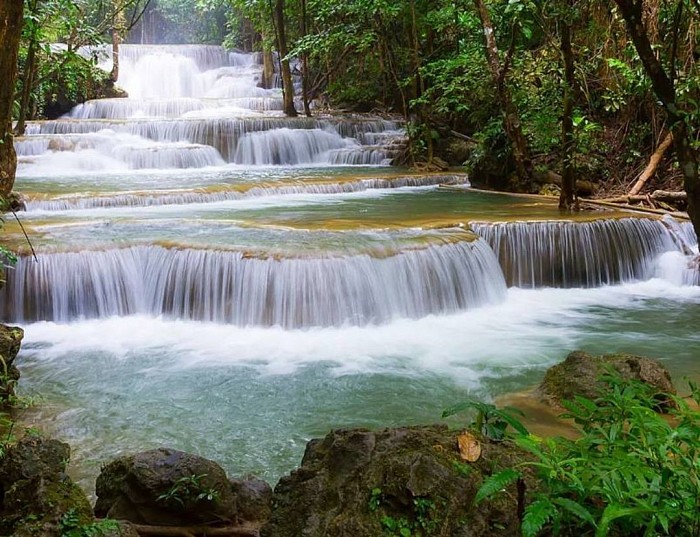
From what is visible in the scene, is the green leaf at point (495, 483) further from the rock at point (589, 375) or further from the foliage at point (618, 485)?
the rock at point (589, 375)

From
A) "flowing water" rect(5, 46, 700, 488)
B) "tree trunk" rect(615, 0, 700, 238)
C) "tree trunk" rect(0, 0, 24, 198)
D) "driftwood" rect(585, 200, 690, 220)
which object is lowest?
"flowing water" rect(5, 46, 700, 488)

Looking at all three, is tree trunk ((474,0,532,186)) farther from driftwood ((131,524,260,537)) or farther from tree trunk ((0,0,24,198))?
driftwood ((131,524,260,537))

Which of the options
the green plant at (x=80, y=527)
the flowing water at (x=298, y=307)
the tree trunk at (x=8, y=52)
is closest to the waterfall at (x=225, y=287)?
the flowing water at (x=298, y=307)

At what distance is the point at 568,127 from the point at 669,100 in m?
7.47

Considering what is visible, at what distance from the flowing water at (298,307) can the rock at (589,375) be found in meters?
0.67

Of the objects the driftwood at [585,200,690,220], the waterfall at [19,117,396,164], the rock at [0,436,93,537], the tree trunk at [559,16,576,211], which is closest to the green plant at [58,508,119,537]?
the rock at [0,436,93,537]

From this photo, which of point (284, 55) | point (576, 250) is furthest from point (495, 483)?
point (284, 55)

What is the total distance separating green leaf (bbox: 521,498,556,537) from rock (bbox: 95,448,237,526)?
1416 mm

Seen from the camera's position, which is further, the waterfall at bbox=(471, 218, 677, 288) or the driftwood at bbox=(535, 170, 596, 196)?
the driftwood at bbox=(535, 170, 596, 196)

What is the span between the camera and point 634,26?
264 cm

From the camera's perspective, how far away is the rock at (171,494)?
2.71 meters

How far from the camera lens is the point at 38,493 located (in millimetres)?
2457

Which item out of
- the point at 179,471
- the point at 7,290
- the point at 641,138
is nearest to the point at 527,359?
the point at 179,471

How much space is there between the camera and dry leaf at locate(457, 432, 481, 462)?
221 centimetres
